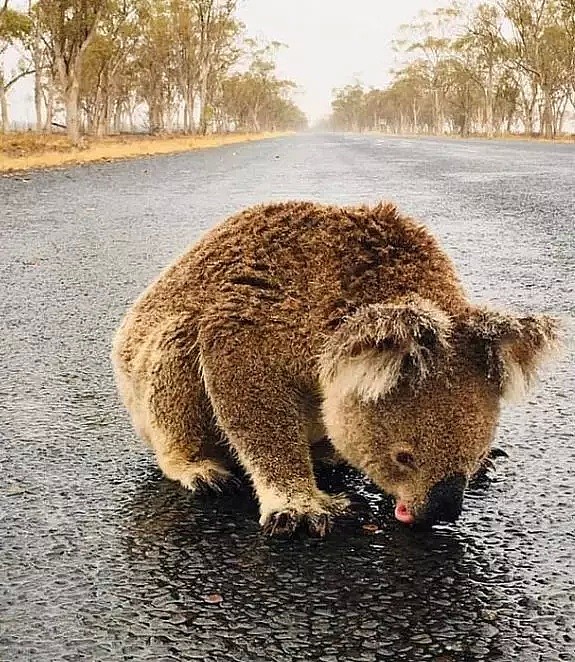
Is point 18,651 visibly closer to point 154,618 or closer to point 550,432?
point 154,618

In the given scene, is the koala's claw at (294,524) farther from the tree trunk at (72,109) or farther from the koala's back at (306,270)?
the tree trunk at (72,109)

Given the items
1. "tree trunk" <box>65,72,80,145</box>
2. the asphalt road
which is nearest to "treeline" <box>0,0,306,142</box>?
"tree trunk" <box>65,72,80,145</box>

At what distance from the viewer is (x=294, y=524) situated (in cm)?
219

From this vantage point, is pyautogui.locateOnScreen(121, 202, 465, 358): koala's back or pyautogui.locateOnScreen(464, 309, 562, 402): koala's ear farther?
pyautogui.locateOnScreen(121, 202, 465, 358): koala's back

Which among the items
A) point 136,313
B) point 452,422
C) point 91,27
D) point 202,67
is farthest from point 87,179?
point 202,67

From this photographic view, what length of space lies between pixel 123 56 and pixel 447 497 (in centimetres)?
5753

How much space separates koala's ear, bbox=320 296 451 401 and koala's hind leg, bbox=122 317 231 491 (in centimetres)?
56

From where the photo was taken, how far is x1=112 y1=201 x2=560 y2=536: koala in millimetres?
2018

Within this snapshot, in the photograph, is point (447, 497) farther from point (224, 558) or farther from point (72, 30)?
point (72, 30)

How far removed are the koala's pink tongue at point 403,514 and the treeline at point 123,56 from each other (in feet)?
96.6

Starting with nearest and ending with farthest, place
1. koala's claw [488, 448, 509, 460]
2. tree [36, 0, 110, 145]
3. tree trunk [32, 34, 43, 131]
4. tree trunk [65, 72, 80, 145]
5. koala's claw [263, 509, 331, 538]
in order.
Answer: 1. koala's claw [263, 509, 331, 538]
2. koala's claw [488, 448, 509, 460]
3. tree trunk [65, 72, 80, 145]
4. tree [36, 0, 110, 145]
5. tree trunk [32, 34, 43, 131]

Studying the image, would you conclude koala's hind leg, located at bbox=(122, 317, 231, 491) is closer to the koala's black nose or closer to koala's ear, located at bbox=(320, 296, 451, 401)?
koala's ear, located at bbox=(320, 296, 451, 401)

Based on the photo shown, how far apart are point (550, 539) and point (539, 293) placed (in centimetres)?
313

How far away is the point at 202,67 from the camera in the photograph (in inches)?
2304
